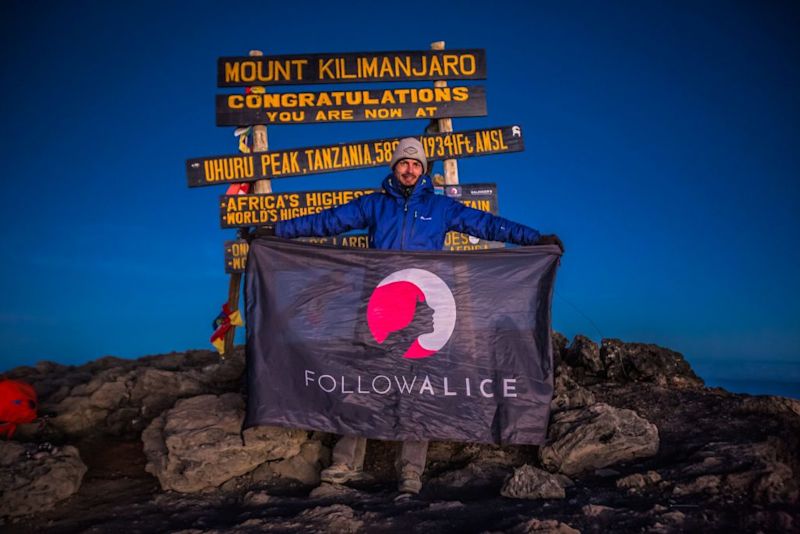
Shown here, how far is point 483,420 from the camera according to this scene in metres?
4.56

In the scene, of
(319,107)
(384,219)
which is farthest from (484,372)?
(319,107)

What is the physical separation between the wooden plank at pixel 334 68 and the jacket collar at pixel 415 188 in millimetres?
3620

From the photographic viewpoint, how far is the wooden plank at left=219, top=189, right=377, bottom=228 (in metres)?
7.94

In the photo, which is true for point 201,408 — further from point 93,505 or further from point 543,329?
point 543,329

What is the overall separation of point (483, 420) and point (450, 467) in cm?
76

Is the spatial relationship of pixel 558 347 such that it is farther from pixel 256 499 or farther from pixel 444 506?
pixel 256 499

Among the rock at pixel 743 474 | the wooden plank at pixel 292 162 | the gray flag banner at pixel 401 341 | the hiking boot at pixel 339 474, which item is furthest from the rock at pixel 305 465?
the wooden plank at pixel 292 162

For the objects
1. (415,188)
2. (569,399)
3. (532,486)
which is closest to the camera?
(532,486)

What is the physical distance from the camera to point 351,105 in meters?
8.10

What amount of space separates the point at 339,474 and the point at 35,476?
2616mm

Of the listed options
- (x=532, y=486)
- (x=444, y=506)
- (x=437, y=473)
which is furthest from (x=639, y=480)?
(x=437, y=473)

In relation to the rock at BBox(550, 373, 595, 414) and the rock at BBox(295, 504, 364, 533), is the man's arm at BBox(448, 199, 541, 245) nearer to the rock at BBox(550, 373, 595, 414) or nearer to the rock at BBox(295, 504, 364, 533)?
the rock at BBox(550, 373, 595, 414)

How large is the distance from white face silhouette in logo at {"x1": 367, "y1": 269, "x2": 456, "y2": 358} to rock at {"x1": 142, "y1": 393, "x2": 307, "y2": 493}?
56.9 inches

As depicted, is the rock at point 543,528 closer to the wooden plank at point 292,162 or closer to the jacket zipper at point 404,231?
the jacket zipper at point 404,231
